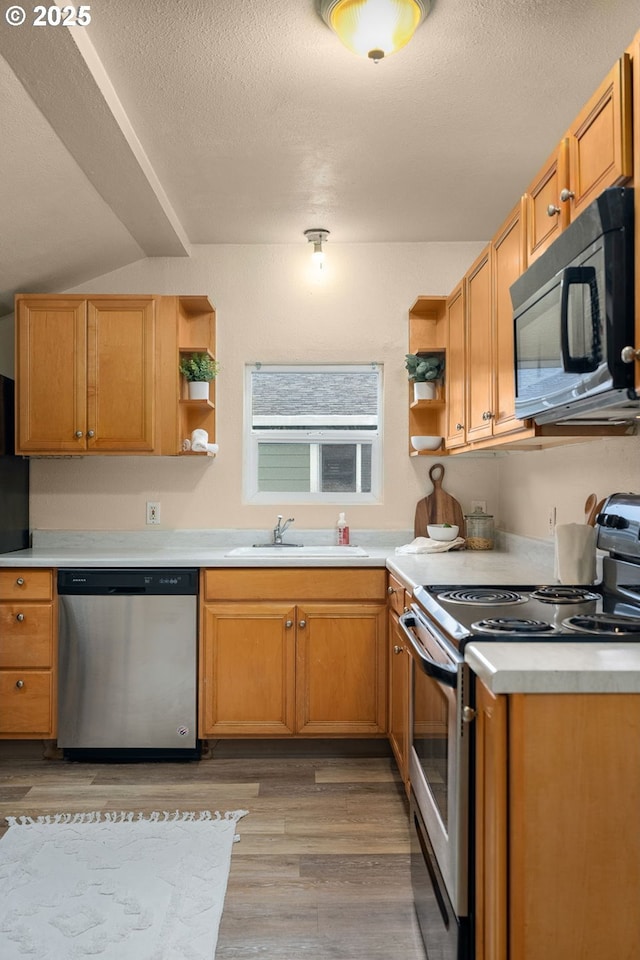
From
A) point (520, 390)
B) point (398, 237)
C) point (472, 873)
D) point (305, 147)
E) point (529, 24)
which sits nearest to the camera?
point (472, 873)

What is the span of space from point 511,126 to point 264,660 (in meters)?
2.35

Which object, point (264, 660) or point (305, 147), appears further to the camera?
point (264, 660)

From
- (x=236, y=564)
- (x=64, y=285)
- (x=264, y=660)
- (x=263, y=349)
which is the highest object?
(x=64, y=285)

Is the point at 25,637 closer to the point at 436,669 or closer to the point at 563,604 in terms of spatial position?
the point at 436,669

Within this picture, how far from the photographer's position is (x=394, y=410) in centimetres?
384

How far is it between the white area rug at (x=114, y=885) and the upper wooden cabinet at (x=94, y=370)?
1673 millimetres

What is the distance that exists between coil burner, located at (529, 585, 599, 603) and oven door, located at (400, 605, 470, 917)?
1.18 feet

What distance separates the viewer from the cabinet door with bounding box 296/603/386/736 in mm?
3195

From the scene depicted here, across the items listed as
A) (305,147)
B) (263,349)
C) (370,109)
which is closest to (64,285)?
(263,349)

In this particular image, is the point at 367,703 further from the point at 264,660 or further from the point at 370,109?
the point at 370,109

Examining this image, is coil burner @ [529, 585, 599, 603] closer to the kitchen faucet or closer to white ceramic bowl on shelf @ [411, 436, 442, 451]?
white ceramic bowl on shelf @ [411, 436, 442, 451]

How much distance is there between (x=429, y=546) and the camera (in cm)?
340

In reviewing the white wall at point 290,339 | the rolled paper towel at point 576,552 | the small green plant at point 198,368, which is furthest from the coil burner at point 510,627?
the small green plant at point 198,368

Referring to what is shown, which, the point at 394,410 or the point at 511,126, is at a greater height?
the point at 511,126
